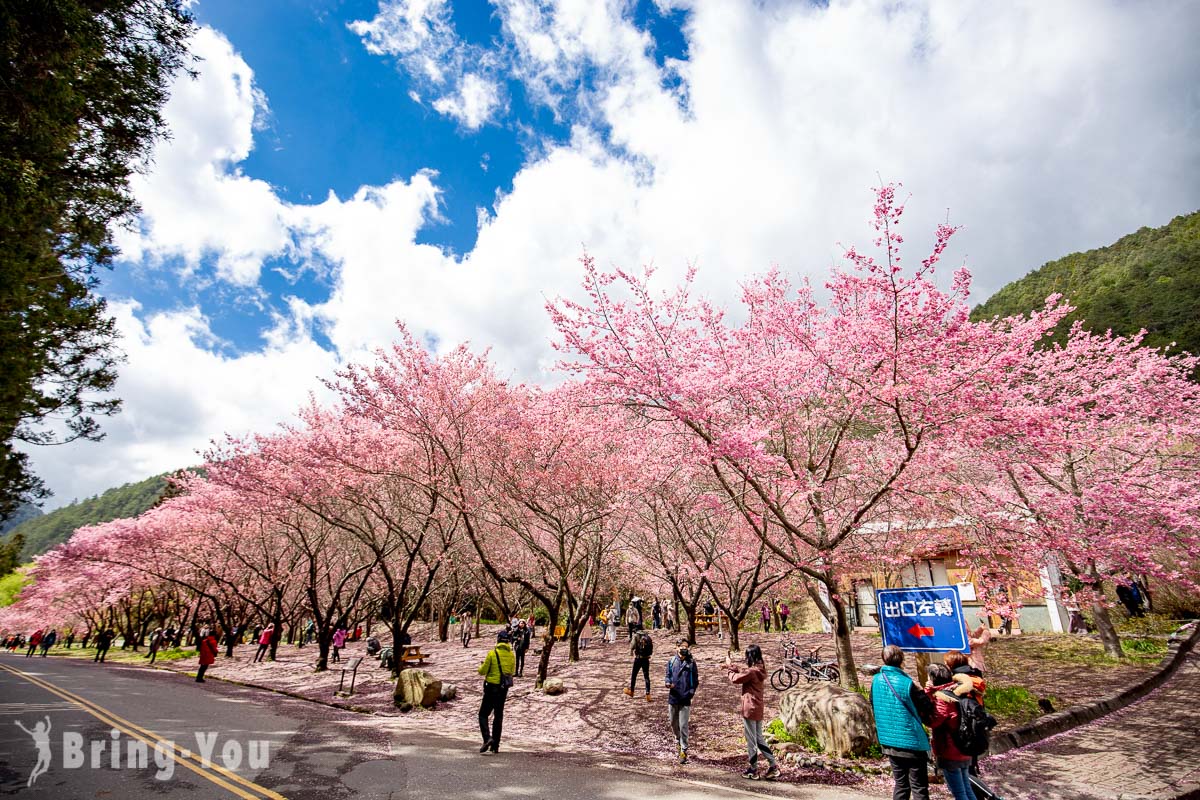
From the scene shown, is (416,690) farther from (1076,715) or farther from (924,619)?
(1076,715)

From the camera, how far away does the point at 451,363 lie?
15.4 meters

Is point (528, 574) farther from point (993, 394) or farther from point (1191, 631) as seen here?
point (1191, 631)

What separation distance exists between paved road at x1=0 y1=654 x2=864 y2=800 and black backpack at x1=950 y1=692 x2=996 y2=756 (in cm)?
209

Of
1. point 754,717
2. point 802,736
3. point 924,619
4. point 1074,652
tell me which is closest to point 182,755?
point 754,717

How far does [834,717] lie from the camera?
784 cm

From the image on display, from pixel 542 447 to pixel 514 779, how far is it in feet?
27.9

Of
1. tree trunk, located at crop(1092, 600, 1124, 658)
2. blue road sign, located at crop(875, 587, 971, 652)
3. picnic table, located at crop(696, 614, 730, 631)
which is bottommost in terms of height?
picnic table, located at crop(696, 614, 730, 631)

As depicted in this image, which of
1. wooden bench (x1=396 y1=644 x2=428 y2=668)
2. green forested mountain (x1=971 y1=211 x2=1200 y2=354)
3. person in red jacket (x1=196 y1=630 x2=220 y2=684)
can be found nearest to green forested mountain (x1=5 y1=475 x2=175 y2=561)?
person in red jacket (x1=196 y1=630 x2=220 y2=684)

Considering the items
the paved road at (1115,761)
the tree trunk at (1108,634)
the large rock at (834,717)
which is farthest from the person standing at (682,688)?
the tree trunk at (1108,634)

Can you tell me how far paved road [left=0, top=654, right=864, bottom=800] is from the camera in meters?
5.83

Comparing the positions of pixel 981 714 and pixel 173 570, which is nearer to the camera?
pixel 981 714

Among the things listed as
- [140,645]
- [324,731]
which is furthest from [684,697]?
[140,645]

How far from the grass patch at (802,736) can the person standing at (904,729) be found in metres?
3.09

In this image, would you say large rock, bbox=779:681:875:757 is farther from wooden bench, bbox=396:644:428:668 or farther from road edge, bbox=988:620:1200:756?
wooden bench, bbox=396:644:428:668
